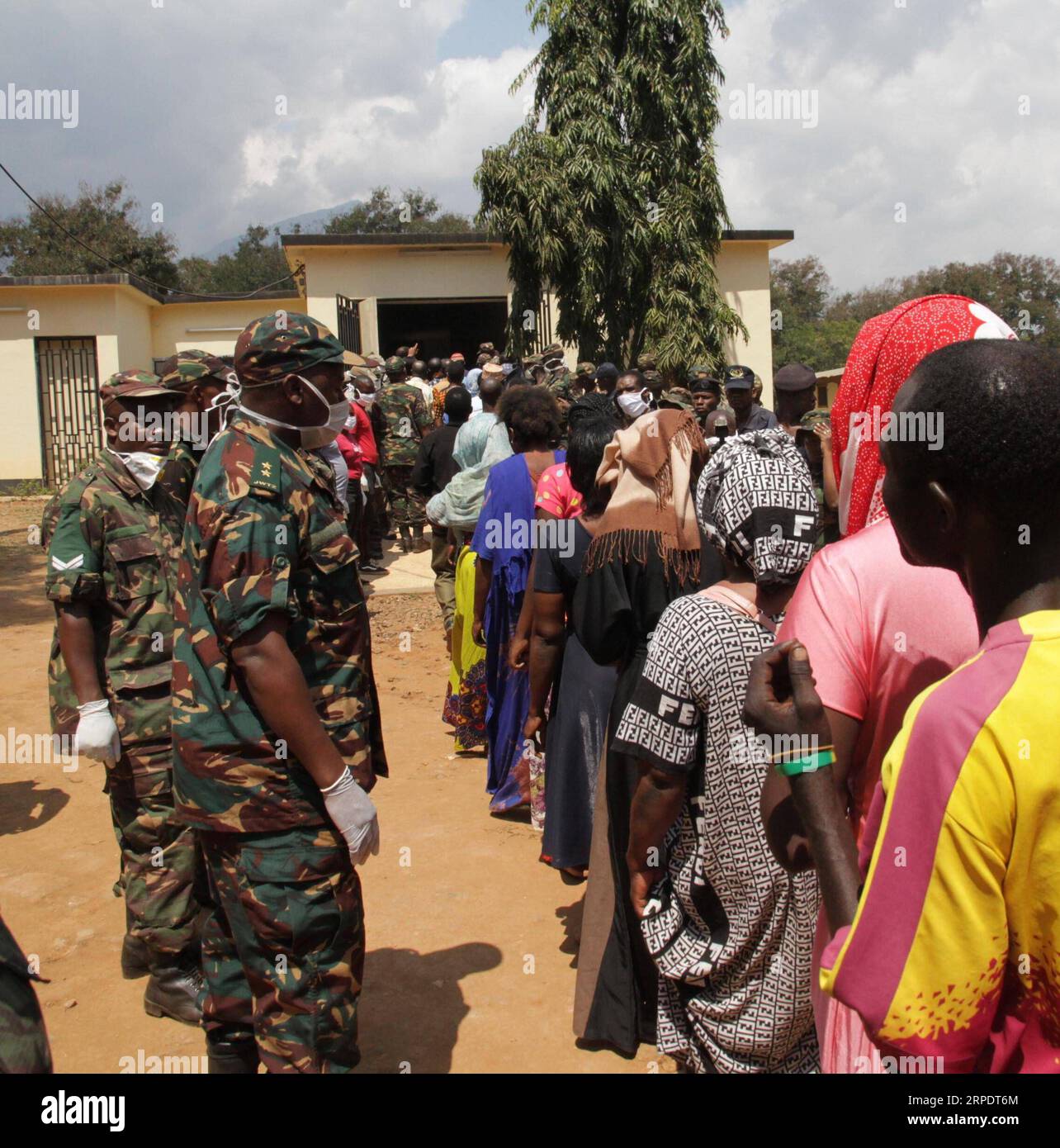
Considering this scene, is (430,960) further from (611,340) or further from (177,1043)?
(611,340)

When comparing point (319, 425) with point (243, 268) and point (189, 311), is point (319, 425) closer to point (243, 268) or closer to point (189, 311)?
point (189, 311)

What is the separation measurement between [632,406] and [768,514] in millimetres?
5419

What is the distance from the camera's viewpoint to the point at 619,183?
15.0 meters

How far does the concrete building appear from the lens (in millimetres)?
17078

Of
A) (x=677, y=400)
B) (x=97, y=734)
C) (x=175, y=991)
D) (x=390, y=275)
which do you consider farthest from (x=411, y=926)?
(x=390, y=275)

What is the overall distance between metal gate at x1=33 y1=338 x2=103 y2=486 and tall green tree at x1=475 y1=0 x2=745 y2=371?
816 cm

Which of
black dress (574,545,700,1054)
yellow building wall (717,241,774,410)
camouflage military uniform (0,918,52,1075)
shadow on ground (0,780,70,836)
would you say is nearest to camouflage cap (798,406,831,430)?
black dress (574,545,700,1054)

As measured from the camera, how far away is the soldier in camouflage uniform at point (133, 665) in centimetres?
353

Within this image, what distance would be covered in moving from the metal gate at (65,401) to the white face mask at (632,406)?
13773 millimetres

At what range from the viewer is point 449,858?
4.77 metres

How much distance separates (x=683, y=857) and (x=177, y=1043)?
200cm

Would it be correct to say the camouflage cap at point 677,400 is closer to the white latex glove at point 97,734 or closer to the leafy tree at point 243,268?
the white latex glove at point 97,734

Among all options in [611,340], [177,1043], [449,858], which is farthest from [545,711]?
[611,340]

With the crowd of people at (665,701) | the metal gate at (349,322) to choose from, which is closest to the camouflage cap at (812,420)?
the crowd of people at (665,701)
